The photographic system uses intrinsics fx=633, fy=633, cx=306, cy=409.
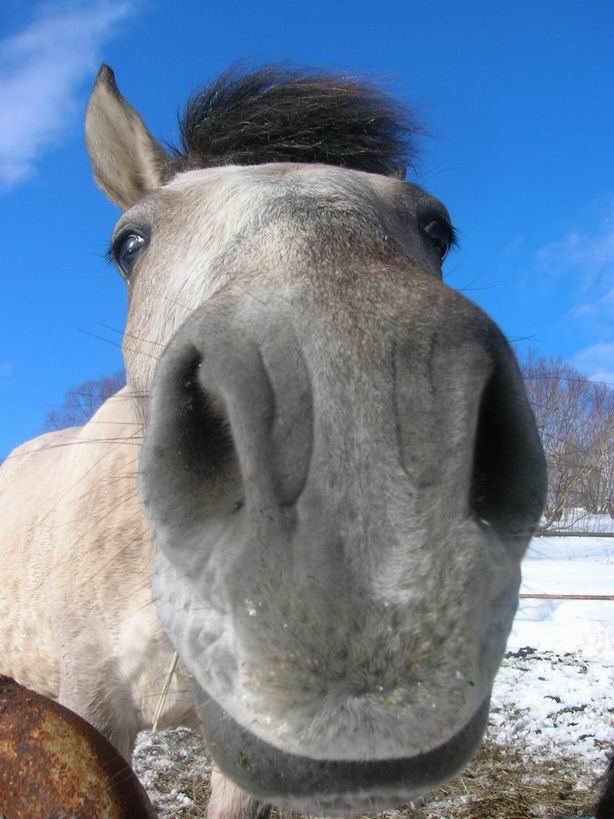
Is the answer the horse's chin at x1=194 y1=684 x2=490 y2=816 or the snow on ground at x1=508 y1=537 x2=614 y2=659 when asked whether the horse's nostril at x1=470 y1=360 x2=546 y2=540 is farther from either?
the snow on ground at x1=508 y1=537 x2=614 y2=659

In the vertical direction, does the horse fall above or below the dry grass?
above

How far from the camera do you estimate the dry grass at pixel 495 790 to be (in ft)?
12.2

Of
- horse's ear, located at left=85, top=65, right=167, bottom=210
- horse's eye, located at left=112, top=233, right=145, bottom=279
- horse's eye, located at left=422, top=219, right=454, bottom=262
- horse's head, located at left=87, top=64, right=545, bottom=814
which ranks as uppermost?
horse's ear, located at left=85, top=65, right=167, bottom=210

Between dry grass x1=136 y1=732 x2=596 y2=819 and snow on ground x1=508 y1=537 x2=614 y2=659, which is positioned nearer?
dry grass x1=136 y1=732 x2=596 y2=819

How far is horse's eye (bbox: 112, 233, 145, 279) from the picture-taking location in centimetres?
264

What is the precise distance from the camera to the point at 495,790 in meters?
3.99

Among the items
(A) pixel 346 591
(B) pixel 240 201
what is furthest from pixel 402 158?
(A) pixel 346 591

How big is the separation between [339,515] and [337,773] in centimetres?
49

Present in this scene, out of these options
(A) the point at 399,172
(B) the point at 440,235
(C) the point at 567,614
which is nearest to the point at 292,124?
(A) the point at 399,172

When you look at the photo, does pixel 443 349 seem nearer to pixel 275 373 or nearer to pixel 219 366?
pixel 275 373

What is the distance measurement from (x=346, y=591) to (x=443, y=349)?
49 cm

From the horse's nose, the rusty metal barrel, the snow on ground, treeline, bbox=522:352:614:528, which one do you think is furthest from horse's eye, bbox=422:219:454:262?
the rusty metal barrel

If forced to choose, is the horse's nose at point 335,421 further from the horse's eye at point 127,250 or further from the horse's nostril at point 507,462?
the horse's eye at point 127,250

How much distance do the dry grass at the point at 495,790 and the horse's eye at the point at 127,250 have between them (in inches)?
117
